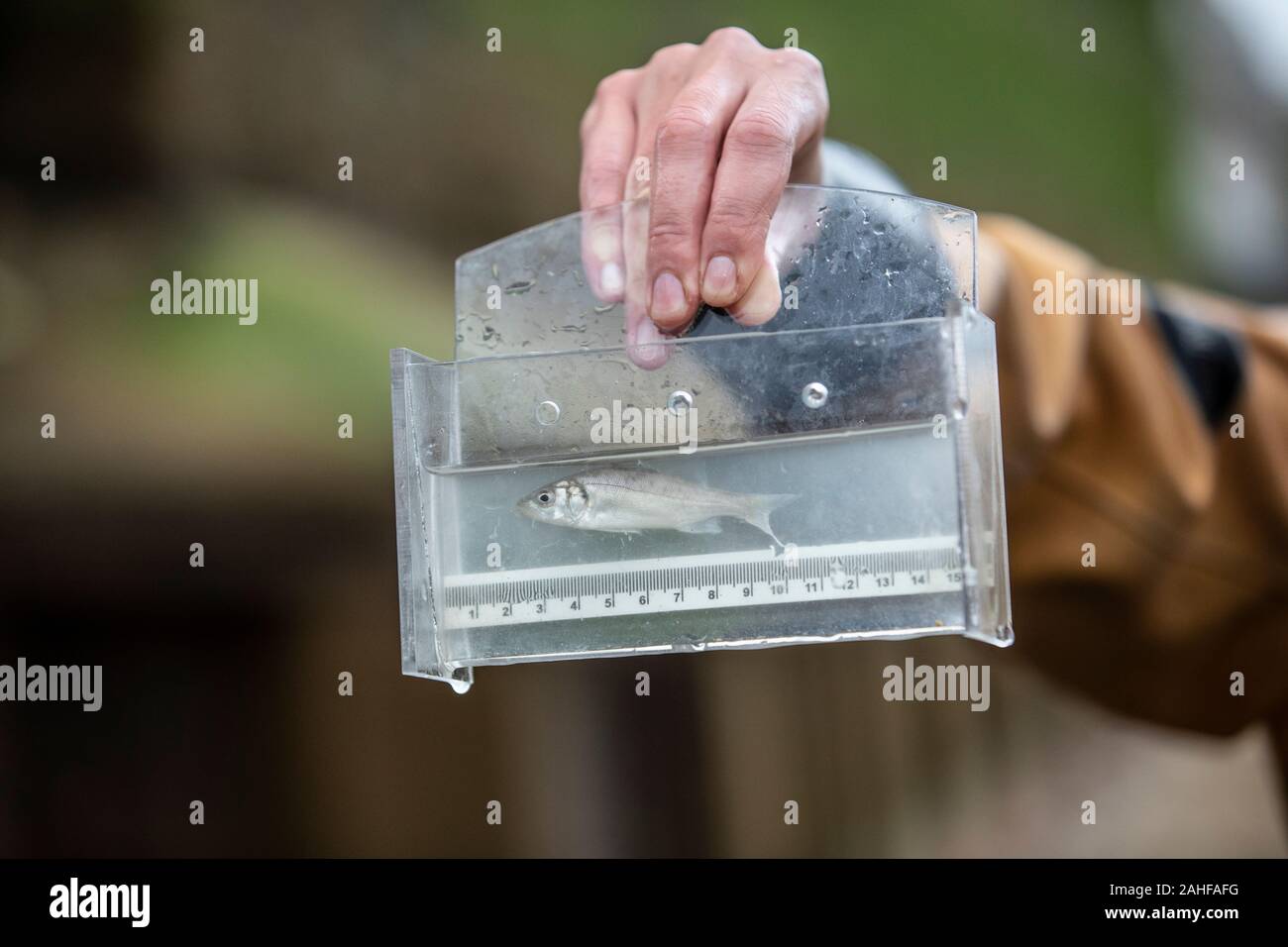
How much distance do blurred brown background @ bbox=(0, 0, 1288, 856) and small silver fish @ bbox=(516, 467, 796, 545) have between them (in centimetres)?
84

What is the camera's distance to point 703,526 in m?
0.57

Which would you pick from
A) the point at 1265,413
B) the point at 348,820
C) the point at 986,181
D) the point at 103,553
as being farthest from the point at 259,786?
the point at 986,181

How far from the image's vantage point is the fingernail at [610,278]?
0.65 meters

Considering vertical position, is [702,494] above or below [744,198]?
below

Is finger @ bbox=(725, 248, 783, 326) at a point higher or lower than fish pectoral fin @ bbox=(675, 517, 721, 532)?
higher

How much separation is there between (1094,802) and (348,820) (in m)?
1.40

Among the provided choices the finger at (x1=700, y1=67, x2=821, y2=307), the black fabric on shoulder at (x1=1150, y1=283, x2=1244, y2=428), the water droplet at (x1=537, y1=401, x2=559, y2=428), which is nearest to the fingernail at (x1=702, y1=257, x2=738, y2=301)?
the finger at (x1=700, y1=67, x2=821, y2=307)

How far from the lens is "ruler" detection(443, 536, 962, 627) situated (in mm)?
563

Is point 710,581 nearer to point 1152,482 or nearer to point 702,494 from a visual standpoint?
point 702,494

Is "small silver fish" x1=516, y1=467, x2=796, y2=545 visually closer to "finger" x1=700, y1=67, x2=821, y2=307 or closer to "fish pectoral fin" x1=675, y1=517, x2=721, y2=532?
"fish pectoral fin" x1=675, y1=517, x2=721, y2=532

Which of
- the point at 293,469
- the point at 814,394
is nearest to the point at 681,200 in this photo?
the point at 814,394

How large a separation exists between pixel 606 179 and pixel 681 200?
0.12m

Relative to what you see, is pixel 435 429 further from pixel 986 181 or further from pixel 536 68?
pixel 986 181

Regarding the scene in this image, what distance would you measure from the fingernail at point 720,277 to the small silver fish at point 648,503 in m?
0.12
